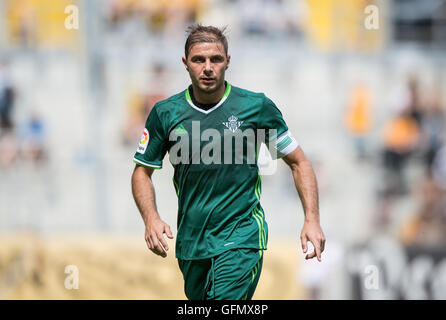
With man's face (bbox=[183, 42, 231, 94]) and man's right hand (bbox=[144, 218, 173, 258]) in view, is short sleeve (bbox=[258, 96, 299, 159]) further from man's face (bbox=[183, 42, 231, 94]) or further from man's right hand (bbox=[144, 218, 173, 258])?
man's right hand (bbox=[144, 218, 173, 258])

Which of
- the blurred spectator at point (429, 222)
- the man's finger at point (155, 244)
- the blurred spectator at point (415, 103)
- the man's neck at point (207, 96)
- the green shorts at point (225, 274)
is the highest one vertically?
the man's neck at point (207, 96)

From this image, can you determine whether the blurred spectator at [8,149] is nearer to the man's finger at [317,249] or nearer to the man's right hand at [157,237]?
the man's right hand at [157,237]

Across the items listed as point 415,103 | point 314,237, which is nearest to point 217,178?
point 314,237

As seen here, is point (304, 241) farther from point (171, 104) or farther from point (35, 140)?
point (35, 140)

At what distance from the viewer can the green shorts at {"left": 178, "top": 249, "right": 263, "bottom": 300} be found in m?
4.97

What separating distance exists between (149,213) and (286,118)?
9358 millimetres

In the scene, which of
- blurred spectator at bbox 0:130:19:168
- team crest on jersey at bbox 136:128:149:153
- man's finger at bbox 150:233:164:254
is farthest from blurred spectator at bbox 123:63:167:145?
man's finger at bbox 150:233:164:254

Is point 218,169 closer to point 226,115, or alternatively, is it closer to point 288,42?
point 226,115

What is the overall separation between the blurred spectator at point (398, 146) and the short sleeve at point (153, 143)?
7976mm

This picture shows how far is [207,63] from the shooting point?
4.78 metres

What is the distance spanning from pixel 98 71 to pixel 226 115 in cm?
972

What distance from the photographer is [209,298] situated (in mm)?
5047

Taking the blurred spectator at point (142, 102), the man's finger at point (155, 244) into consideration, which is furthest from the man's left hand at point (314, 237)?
the blurred spectator at point (142, 102)

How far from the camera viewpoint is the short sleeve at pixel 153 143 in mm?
5098
